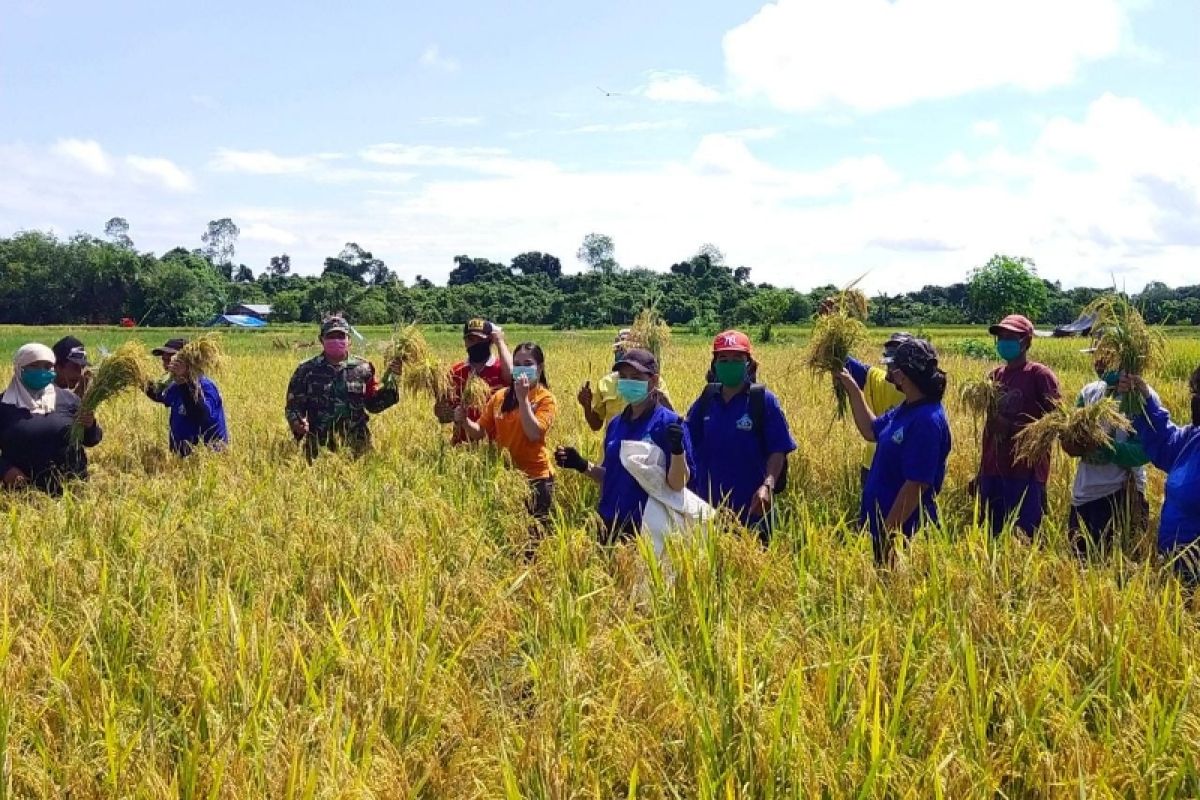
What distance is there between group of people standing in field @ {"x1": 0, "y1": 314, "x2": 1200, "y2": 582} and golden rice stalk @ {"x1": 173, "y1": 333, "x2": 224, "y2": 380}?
65mm

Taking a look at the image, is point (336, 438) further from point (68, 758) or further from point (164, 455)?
point (68, 758)

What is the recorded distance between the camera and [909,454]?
355 centimetres

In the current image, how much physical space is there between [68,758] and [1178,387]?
A: 41.8 ft

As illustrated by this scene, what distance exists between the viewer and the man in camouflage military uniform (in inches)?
221

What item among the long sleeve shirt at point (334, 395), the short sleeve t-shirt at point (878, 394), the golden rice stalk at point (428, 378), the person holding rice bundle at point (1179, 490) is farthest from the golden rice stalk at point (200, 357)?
the person holding rice bundle at point (1179, 490)

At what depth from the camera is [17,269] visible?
51844 mm

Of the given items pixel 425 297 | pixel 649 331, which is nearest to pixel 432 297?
pixel 425 297

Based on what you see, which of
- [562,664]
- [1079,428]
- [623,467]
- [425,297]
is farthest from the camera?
[425,297]

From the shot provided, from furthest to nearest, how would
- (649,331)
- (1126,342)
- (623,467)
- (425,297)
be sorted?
(425,297) < (649,331) < (623,467) < (1126,342)

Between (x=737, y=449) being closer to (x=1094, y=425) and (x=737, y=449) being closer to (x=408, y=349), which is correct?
(x=1094, y=425)

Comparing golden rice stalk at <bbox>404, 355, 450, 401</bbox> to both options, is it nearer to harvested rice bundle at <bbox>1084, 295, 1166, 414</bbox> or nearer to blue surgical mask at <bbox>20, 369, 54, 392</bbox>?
blue surgical mask at <bbox>20, 369, 54, 392</bbox>

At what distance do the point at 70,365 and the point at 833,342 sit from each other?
4.83 meters

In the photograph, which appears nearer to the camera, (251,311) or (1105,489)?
(1105,489)

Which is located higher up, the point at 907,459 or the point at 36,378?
the point at 36,378
